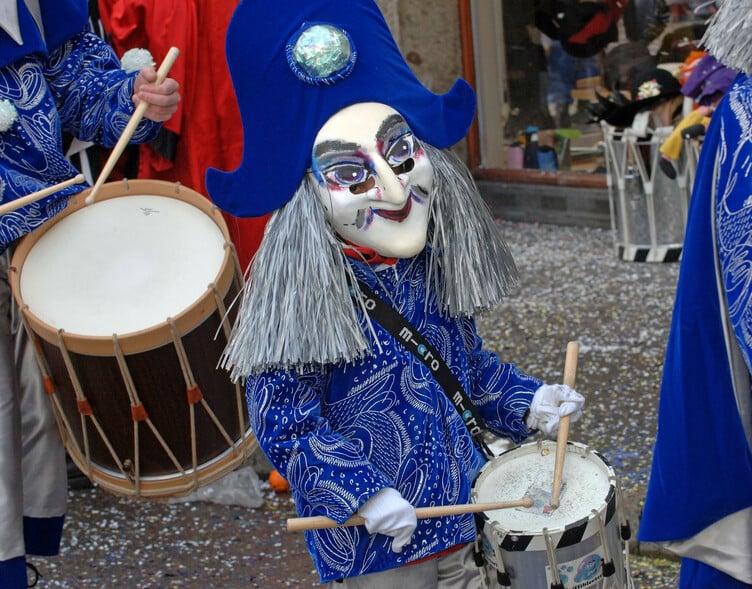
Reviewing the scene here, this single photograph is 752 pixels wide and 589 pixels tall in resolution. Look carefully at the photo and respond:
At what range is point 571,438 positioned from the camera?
396 centimetres

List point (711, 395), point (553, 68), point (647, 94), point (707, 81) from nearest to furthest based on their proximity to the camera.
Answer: point (711, 395)
point (707, 81)
point (647, 94)
point (553, 68)

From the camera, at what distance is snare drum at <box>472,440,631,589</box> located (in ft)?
6.34

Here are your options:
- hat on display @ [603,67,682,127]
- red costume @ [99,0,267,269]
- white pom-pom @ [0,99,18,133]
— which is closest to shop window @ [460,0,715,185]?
hat on display @ [603,67,682,127]

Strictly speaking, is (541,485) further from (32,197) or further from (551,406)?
(32,197)

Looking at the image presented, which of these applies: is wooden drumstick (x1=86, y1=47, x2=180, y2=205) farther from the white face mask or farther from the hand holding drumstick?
the hand holding drumstick

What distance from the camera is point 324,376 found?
7.00 ft

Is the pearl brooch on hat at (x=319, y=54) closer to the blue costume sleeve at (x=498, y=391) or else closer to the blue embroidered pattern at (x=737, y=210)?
the blue costume sleeve at (x=498, y=391)

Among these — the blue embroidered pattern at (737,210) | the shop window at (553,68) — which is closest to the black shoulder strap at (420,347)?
the blue embroidered pattern at (737,210)

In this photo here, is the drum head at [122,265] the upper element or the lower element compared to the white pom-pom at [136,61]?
lower

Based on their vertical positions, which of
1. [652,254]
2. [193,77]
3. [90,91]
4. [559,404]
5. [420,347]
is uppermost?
[90,91]

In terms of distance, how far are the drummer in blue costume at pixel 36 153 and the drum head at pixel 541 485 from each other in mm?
1342

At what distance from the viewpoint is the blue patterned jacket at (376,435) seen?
2.03m

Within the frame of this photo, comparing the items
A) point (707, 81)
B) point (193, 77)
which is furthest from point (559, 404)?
point (707, 81)

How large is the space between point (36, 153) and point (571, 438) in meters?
1.97
